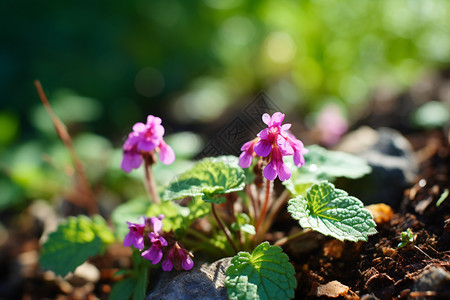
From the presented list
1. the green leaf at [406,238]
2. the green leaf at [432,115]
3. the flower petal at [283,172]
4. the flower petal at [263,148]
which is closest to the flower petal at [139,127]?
the flower petal at [263,148]

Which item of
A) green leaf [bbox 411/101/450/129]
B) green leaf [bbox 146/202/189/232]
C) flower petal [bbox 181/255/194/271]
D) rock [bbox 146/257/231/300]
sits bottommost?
rock [bbox 146/257/231/300]

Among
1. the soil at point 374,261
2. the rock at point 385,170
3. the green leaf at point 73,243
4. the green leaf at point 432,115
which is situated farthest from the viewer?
the green leaf at point 432,115

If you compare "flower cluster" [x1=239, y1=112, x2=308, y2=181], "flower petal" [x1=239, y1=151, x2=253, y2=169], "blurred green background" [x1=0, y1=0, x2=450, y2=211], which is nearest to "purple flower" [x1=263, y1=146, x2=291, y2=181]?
"flower cluster" [x1=239, y1=112, x2=308, y2=181]

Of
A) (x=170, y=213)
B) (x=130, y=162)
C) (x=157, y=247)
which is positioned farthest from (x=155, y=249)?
Answer: (x=130, y=162)

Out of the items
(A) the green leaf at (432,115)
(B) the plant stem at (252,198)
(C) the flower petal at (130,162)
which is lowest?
(B) the plant stem at (252,198)

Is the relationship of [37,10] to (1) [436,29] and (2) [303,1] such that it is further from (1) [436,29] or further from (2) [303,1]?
(1) [436,29]

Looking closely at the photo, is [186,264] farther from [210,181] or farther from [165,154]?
[165,154]

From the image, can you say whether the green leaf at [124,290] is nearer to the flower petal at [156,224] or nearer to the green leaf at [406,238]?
the flower petal at [156,224]

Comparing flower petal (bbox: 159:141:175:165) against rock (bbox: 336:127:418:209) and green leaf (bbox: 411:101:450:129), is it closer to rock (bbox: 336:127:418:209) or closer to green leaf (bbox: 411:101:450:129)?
rock (bbox: 336:127:418:209)
